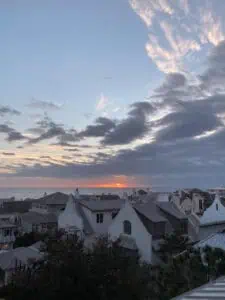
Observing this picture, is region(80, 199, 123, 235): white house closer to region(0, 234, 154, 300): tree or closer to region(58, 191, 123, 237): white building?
region(58, 191, 123, 237): white building

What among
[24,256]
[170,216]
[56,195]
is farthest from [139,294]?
[56,195]

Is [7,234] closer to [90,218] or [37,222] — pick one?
[37,222]

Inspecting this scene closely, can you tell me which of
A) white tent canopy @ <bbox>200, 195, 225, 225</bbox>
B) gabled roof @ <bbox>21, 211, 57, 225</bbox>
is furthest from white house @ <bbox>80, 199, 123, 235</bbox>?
white tent canopy @ <bbox>200, 195, 225, 225</bbox>

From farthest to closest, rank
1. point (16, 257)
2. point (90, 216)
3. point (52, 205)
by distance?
point (52, 205), point (90, 216), point (16, 257)

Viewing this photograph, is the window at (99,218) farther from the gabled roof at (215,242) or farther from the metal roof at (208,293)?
the metal roof at (208,293)

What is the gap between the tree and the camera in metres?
16.5

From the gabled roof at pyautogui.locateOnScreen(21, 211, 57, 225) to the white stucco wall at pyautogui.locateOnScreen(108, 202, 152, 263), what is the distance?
52.7ft

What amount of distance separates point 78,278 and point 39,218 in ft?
118

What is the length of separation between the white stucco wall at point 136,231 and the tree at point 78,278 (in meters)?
15.0

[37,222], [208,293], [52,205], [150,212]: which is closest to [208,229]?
[150,212]

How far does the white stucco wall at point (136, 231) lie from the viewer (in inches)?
1305

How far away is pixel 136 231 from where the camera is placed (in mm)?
34625

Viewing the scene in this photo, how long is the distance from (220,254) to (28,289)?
9.23 metres

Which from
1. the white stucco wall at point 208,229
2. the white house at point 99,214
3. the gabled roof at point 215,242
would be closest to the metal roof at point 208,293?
the gabled roof at point 215,242
